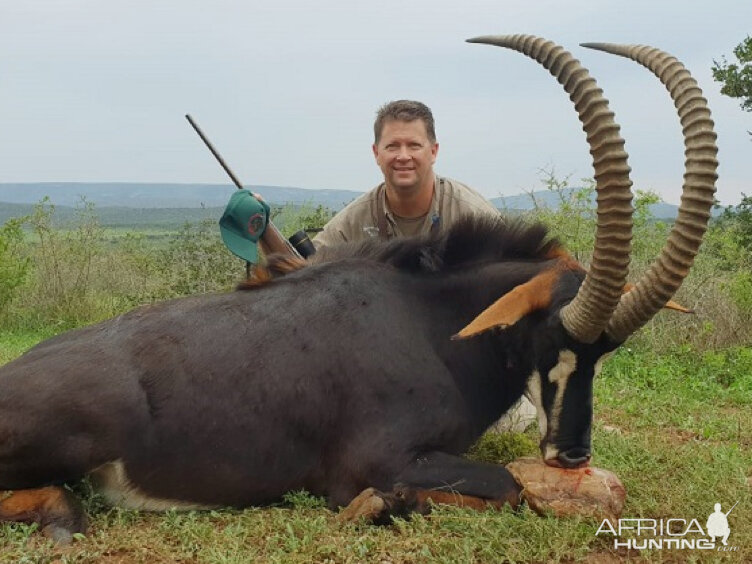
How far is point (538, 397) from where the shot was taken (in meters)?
4.14

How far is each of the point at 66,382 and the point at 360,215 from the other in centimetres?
320

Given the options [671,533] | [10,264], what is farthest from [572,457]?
[10,264]

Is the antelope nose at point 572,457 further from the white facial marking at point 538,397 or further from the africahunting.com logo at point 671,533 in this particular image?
the africahunting.com logo at point 671,533

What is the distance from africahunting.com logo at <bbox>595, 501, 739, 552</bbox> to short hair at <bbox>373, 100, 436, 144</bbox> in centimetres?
342

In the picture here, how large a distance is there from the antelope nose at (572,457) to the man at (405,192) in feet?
7.29

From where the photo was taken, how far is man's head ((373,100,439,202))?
604 cm

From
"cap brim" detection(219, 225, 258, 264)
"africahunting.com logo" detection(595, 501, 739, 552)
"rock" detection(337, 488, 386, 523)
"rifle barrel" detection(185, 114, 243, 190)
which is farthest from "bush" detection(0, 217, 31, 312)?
"africahunting.com logo" detection(595, 501, 739, 552)

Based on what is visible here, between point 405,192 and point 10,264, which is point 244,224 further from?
point 10,264

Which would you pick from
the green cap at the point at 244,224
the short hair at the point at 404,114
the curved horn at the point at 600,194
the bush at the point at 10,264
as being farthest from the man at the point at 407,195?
the bush at the point at 10,264

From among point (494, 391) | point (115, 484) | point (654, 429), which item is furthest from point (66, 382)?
point (654, 429)

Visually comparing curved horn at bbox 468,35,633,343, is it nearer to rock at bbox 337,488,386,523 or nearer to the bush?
rock at bbox 337,488,386,523

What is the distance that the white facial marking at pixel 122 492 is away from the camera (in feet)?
13.2

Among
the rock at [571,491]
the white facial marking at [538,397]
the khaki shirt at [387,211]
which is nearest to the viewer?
the rock at [571,491]

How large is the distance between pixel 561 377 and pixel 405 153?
2.55m
